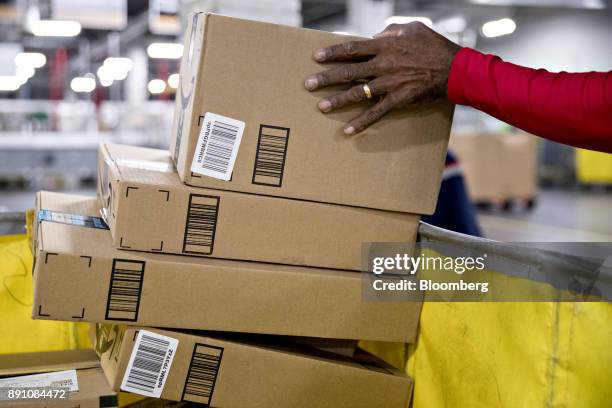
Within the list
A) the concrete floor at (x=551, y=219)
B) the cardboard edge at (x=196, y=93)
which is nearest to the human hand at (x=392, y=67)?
the cardboard edge at (x=196, y=93)

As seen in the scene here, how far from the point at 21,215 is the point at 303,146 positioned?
955mm

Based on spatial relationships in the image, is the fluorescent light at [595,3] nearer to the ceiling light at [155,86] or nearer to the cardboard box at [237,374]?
the cardboard box at [237,374]

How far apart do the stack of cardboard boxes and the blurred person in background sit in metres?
0.04

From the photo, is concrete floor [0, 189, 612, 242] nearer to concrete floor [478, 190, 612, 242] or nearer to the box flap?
concrete floor [478, 190, 612, 242]

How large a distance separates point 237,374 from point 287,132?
1.71ft

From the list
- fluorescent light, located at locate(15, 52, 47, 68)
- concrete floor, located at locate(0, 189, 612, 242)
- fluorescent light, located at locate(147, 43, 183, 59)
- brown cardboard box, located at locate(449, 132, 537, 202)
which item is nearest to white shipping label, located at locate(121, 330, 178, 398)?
concrete floor, located at locate(0, 189, 612, 242)

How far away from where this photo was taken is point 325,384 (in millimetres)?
1611

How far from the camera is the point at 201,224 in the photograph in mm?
1493

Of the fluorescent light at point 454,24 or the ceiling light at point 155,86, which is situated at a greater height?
the fluorescent light at point 454,24

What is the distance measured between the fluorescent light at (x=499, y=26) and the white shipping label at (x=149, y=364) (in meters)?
17.2

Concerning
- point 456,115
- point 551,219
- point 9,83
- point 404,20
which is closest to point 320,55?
point 551,219

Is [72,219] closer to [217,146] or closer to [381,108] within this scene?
[217,146]

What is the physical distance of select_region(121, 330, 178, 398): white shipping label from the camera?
4.99 feet

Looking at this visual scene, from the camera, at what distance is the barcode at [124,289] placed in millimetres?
1465
